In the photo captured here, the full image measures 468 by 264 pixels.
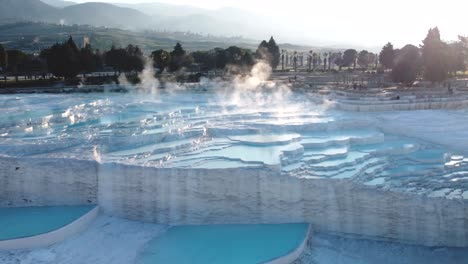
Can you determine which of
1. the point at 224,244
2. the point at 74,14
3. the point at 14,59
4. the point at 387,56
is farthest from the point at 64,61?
the point at 74,14

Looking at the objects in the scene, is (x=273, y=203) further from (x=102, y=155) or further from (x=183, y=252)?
(x=102, y=155)

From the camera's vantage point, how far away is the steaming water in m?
7.63

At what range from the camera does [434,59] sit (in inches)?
669

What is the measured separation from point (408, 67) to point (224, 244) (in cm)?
1333

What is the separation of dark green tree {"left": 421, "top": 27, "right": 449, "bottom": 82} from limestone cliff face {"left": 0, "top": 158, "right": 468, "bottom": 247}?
11562 mm

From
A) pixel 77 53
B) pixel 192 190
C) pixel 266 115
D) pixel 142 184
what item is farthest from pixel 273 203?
pixel 77 53

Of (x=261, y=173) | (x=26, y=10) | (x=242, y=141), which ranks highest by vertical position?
(x=26, y=10)

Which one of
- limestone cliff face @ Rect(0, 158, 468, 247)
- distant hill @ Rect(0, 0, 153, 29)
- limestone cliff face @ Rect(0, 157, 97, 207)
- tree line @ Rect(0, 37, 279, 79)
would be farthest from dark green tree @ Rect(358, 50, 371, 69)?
distant hill @ Rect(0, 0, 153, 29)

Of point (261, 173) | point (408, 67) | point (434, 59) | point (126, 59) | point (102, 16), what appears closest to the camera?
point (261, 173)

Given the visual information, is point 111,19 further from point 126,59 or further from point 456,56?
point 456,56

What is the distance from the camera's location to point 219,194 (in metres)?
7.08

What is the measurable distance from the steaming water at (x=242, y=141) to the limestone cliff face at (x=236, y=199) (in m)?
0.35

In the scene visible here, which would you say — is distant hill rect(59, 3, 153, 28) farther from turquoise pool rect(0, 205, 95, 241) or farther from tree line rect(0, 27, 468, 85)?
turquoise pool rect(0, 205, 95, 241)

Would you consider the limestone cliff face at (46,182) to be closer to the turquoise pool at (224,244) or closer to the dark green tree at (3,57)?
the turquoise pool at (224,244)
